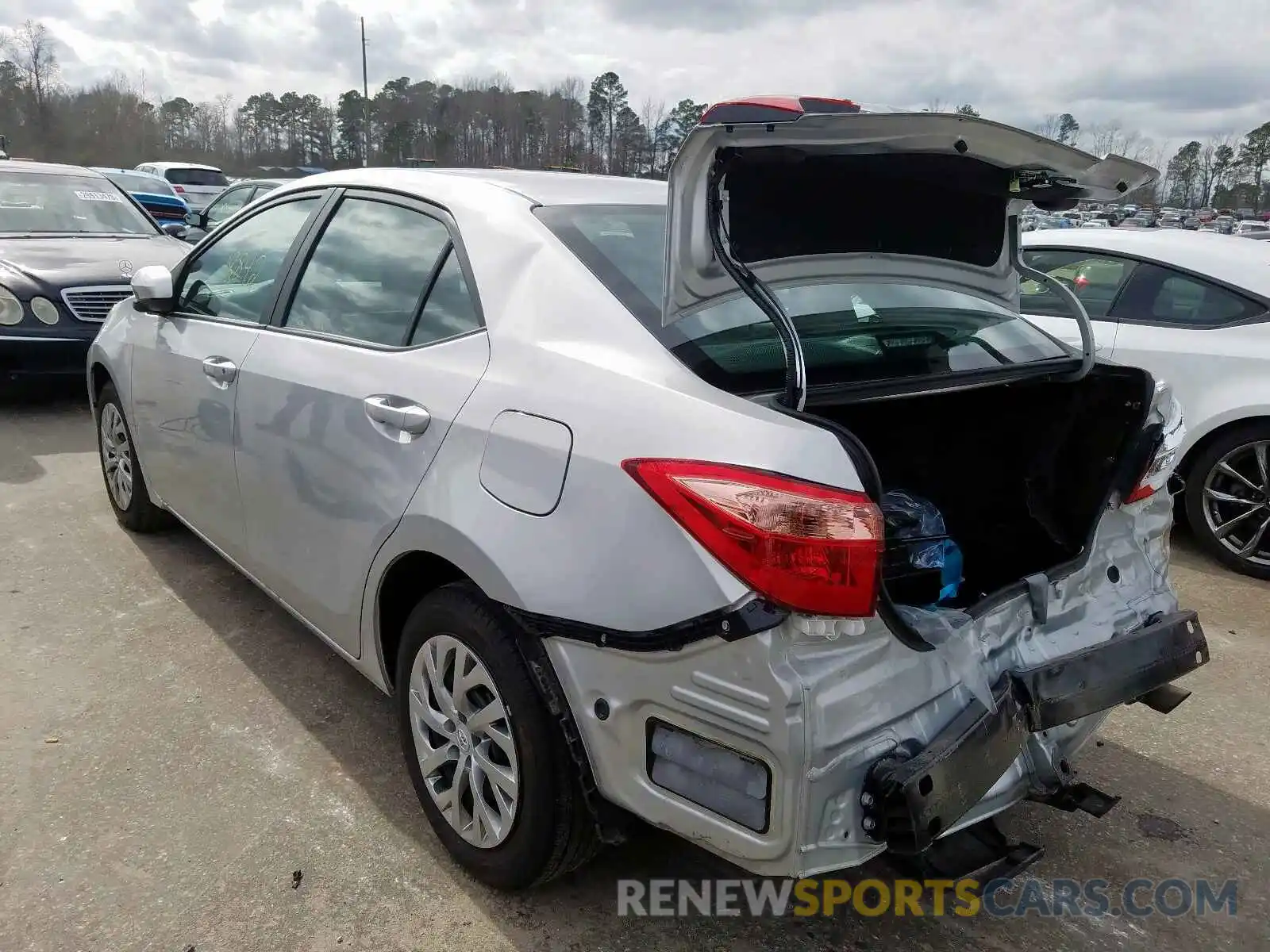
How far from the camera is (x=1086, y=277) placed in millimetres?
5234

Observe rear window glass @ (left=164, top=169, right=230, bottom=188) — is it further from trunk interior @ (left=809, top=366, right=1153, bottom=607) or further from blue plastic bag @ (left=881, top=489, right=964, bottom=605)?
blue plastic bag @ (left=881, top=489, right=964, bottom=605)

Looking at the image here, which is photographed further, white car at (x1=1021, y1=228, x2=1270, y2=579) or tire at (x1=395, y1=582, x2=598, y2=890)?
white car at (x1=1021, y1=228, x2=1270, y2=579)

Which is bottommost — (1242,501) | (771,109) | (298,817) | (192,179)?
(298,817)

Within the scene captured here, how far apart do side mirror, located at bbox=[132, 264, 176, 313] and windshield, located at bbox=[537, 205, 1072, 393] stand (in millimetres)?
2049

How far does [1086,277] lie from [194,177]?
77.2 ft

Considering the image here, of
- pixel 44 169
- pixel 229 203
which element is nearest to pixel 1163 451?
pixel 44 169

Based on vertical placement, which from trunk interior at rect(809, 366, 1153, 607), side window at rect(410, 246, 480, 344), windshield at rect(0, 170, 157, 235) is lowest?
trunk interior at rect(809, 366, 1153, 607)

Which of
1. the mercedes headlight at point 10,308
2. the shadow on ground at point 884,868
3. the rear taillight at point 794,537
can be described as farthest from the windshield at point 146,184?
the rear taillight at point 794,537

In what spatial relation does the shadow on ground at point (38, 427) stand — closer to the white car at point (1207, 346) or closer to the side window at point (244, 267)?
the side window at point (244, 267)

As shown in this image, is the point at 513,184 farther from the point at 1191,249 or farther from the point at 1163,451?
the point at 1191,249

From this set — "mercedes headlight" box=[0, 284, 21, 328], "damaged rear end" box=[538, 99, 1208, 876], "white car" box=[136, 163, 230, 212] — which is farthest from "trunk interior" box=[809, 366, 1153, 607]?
"white car" box=[136, 163, 230, 212]

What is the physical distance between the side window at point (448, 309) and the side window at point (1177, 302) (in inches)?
156

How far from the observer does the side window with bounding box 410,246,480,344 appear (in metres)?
2.36

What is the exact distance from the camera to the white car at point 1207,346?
177 inches
